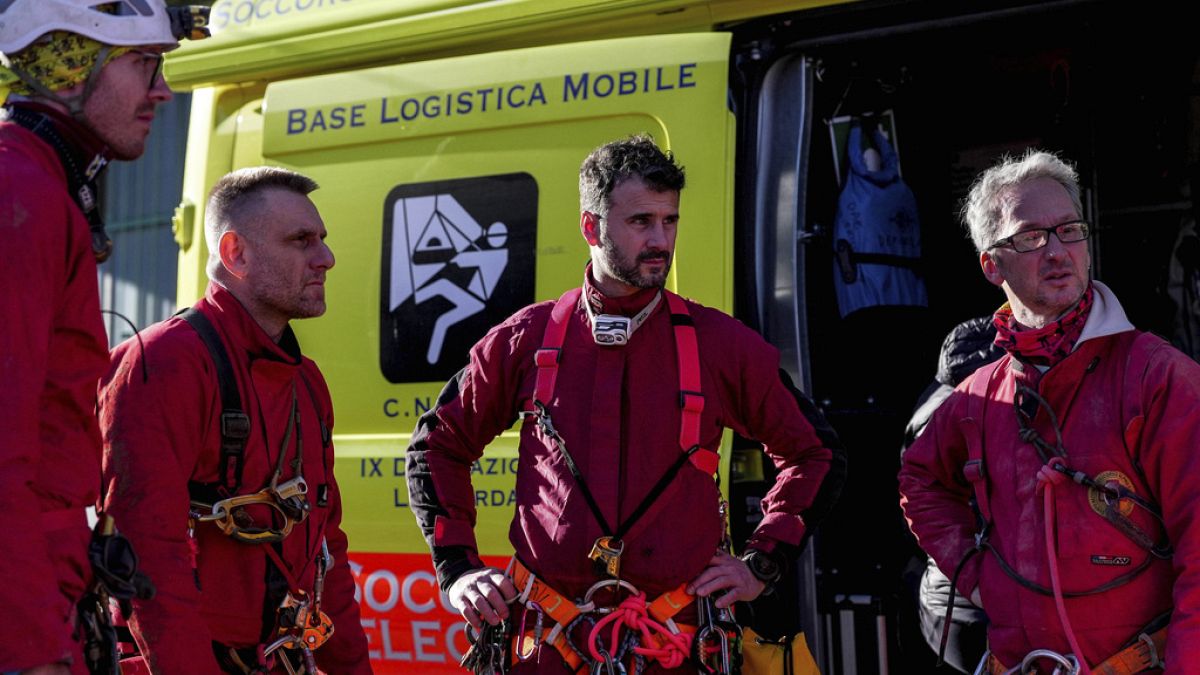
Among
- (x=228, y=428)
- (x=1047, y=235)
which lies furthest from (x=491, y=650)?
(x=1047, y=235)

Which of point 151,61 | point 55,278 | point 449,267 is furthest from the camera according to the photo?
point 449,267

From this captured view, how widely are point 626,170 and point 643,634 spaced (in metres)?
1.01

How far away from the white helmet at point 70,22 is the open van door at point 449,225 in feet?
5.90

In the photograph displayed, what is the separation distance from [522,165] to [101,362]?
200 centimetres

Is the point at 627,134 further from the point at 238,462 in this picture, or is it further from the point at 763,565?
the point at 238,462

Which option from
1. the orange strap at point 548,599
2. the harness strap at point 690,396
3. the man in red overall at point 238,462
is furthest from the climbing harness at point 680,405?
the man in red overall at point 238,462

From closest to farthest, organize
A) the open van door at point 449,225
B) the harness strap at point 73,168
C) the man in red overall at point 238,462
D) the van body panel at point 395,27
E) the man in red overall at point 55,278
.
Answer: the man in red overall at point 55,278 < the harness strap at point 73,168 < the man in red overall at point 238,462 < the open van door at point 449,225 < the van body panel at point 395,27

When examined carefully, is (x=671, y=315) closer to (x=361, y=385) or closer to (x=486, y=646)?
(x=486, y=646)

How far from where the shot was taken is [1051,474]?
8.54 feet

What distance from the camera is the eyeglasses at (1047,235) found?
2.77 m

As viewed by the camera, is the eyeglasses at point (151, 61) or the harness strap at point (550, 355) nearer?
the eyeglasses at point (151, 61)

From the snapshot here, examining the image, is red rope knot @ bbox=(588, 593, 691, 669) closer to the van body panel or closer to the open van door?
the open van door

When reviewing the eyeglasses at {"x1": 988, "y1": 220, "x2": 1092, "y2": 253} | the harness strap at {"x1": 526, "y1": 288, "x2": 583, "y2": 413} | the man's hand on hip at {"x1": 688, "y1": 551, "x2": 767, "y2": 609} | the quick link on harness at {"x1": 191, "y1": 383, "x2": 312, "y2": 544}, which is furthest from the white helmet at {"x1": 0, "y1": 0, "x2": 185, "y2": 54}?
the eyeglasses at {"x1": 988, "y1": 220, "x2": 1092, "y2": 253}

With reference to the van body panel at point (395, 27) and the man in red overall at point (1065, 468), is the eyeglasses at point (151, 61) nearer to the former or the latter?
the man in red overall at point (1065, 468)
